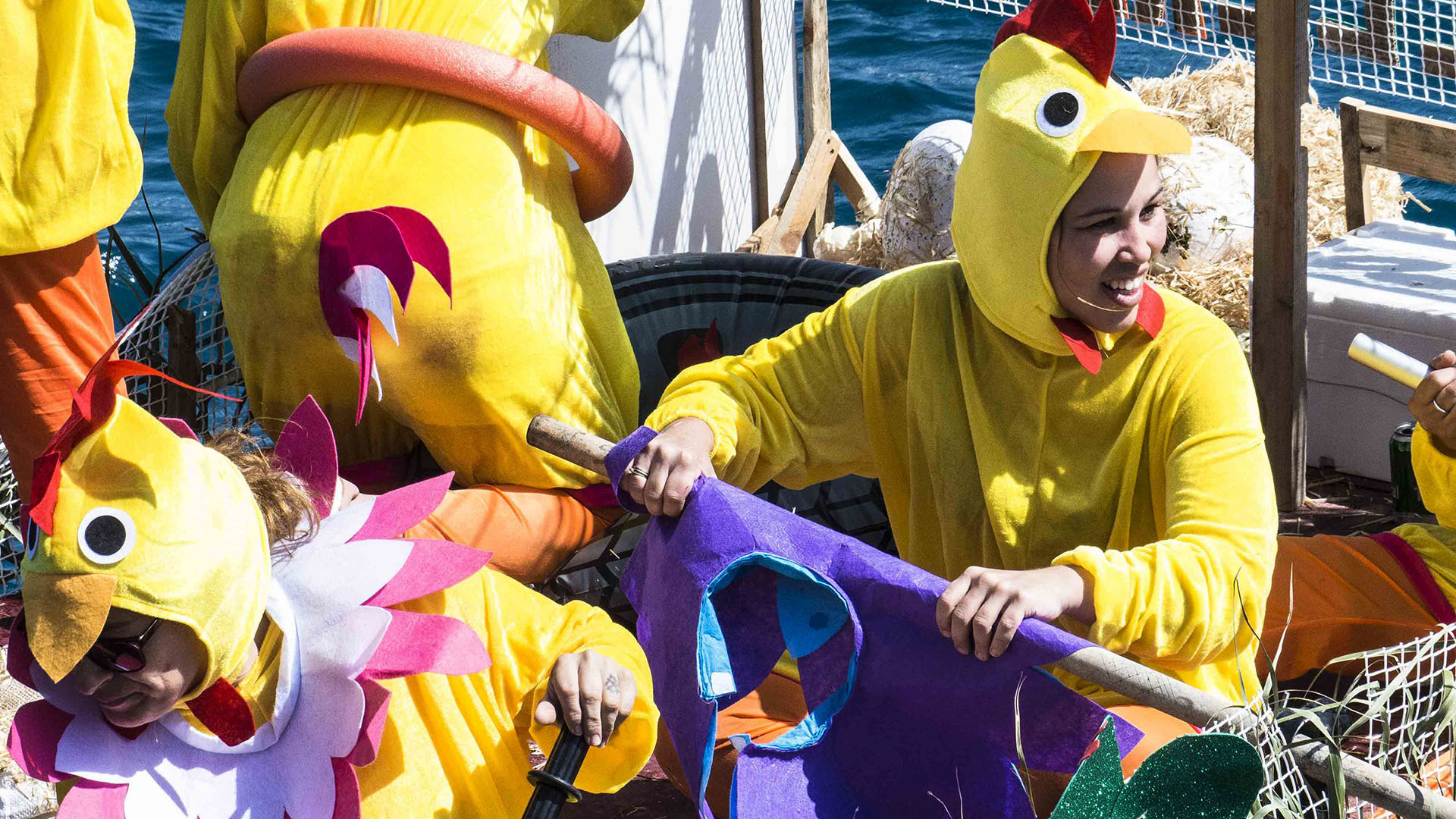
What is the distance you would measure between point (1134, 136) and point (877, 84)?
5438 mm

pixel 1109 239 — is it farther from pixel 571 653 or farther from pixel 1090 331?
pixel 571 653

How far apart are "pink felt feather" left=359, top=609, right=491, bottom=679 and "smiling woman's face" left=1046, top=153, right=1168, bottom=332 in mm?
748

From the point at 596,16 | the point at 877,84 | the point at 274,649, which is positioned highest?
the point at 596,16

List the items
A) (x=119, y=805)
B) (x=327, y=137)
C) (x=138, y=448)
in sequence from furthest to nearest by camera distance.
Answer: (x=327, y=137), (x=119, y=805), (x=138, y=448)

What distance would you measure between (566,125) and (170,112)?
27.8 inches

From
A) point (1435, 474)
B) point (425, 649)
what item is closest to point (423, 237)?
point (425, 649)

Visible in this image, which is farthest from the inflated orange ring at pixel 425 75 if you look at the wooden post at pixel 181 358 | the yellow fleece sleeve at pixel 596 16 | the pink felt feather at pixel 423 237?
the wooden post at pixel 181 358

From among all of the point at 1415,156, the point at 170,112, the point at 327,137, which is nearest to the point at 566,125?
the point at 327,137

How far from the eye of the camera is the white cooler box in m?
2.89

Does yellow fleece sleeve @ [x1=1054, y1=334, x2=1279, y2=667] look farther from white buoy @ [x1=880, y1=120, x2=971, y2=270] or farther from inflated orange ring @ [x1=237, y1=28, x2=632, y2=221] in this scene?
white buoy @ [x1=880, y1=120, x2=971, y2=270]

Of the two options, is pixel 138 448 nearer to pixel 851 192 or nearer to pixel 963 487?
pixel 963 487

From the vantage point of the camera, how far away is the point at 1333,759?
3.69 feet

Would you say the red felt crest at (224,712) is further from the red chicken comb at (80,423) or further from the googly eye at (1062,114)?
the googly eye at (1062,114)

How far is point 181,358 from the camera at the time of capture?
2.82 meters
